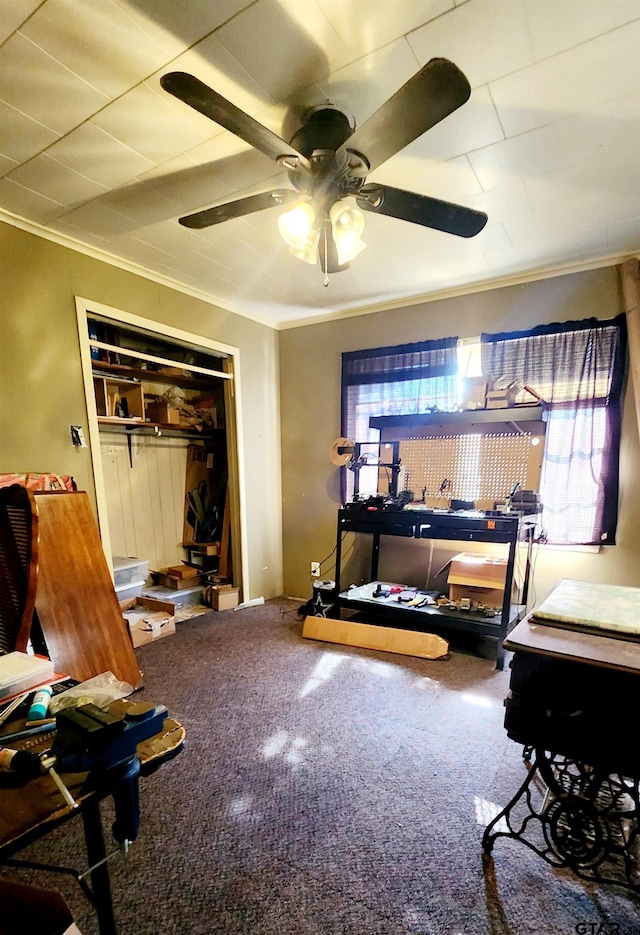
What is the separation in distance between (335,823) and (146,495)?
291cm

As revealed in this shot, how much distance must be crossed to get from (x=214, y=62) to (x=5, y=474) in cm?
197

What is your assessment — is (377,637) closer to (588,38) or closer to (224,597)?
(224,597)

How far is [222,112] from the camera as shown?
1045mm

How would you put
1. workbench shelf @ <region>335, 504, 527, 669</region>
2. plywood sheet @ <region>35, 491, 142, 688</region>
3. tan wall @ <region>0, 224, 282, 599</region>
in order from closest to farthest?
plywood sheet @ <region>35, 491, 142, 688</region>, tan wall @ <region>0, 224, 282, 599</region>, workbench shelf @ <region>335, 504, 527, 669</region>

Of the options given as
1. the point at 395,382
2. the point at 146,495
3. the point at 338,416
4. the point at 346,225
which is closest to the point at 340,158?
the point at 346,225

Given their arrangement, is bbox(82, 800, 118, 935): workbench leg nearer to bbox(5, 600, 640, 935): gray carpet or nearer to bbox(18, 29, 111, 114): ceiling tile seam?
bbox(5, 600, 640, 935): gray carpet

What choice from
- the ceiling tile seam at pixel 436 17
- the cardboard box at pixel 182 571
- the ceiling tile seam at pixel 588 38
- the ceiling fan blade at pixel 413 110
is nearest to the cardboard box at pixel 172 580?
the cardboard box at pixel 182 571

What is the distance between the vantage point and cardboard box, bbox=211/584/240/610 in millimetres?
3383

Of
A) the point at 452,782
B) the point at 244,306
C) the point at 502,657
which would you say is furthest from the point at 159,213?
the point at 502,657

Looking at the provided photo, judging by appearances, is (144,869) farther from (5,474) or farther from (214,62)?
(214,62)

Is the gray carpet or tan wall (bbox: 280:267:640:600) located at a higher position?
tan wall (bbox: 280:267:640:600)

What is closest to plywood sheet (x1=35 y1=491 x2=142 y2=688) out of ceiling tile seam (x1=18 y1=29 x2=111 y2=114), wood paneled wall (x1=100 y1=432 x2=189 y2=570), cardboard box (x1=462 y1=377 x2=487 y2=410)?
wood paneled wall (x1=100 y1=432 x2=189 y2=570)

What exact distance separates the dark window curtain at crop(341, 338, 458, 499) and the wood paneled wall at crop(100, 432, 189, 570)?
1.66 m

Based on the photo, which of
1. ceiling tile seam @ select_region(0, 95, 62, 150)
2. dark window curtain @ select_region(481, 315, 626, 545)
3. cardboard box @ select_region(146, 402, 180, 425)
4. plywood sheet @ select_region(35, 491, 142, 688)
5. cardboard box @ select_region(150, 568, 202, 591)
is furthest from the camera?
cardboard box @ select_region(150, 568, 202, 591)
